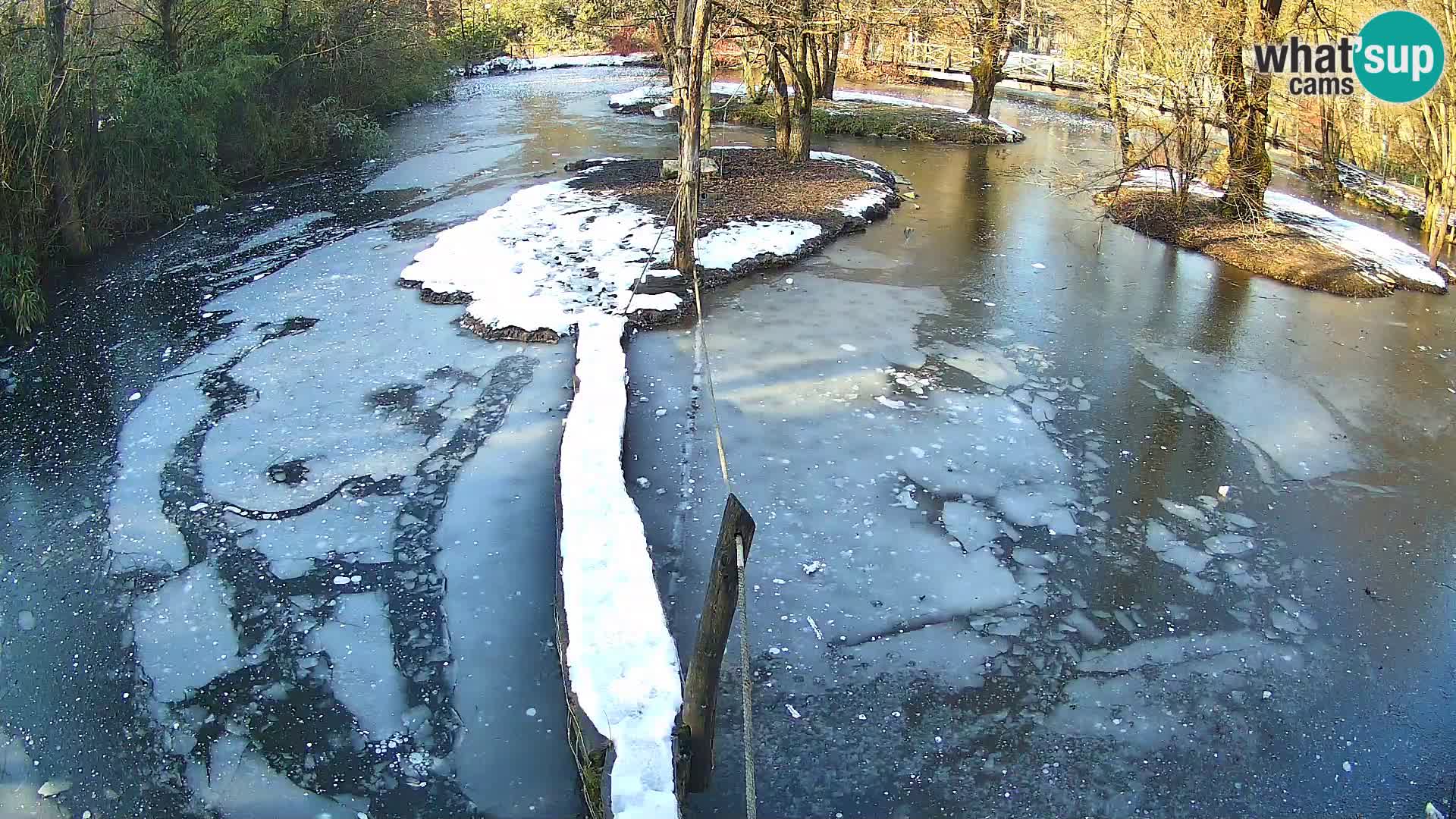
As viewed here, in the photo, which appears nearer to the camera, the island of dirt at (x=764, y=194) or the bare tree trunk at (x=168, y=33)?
the island of dirt at (x=764, y=194)

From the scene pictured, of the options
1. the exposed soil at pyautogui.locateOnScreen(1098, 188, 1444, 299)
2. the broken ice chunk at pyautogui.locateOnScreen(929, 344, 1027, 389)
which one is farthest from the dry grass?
the broken ice chunk at pyautogui.locateOnScreen(929, 344, 1027, 389)

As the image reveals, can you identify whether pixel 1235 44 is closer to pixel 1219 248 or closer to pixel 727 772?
pixel 1219 248

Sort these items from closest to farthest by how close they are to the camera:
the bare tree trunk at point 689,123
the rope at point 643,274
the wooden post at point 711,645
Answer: the wooden post at point 711,645
the bare tree trunk at point 689,123
the rope at point 643,274

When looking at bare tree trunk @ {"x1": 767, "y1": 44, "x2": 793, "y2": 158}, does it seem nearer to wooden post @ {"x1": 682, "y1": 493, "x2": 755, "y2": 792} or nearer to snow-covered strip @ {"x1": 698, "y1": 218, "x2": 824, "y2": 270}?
snow-covered strip @ {"x1": 698, "y1": 218, "x2": 824, "y2": 270}

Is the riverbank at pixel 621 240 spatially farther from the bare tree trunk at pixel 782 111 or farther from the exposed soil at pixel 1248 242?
the exposed soil at pixel 1248 242

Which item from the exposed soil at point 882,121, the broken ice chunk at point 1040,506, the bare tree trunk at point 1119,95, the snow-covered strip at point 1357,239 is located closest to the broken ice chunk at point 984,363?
the broken ice chunk at point 1040,506

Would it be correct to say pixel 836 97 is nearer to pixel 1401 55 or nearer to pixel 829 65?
pixel 829 65
